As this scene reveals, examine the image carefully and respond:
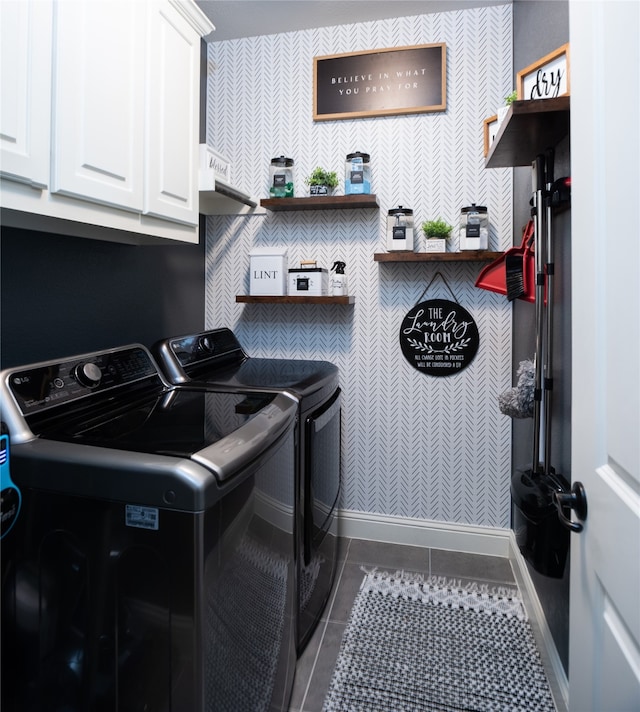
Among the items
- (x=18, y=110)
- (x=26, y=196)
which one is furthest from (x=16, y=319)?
(x=18, y=110)

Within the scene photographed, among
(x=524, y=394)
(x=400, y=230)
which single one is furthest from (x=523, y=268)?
(x=400, y=230)

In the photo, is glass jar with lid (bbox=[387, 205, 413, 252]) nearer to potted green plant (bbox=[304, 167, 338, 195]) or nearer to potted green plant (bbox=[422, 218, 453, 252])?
potted green plant (bbox=[422, 218, 453, 252])

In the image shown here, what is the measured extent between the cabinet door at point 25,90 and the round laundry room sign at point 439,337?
1722 mm

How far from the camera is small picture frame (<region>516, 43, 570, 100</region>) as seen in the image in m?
1.39

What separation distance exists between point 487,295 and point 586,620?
168 cm

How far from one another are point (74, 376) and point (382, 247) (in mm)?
1593

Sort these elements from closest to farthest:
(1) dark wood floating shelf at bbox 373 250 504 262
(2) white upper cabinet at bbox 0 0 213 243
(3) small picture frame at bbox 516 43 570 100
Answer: (2) white upper cabinet at bbox 0 0 213 243
(3) small picture frame at bbox 516 43 570 100
(1) dark wood floating shelf at bbox 373 250 504 262

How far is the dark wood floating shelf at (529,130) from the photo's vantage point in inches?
50.4

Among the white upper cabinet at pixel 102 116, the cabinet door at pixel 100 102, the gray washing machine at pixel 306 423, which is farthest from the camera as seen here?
the gray washing machine at pixel 306 423

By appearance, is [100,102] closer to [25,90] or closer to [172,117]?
[25,90]

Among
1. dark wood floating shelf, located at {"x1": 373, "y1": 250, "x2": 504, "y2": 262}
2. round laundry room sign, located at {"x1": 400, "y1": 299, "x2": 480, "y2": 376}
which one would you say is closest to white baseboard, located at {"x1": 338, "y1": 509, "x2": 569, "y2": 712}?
round laundry room sign, located at {"x1": 400, "y1": 299, "x2": 480, "y2": 376}

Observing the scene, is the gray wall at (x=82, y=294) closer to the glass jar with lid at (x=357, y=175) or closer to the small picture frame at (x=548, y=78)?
the glass jar with lid at (x=357, y=175)

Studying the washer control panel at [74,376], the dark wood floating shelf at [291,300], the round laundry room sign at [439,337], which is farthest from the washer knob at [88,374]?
the round laundry room sign at [439,337]

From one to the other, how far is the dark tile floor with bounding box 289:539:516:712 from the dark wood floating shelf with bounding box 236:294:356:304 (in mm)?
1239
